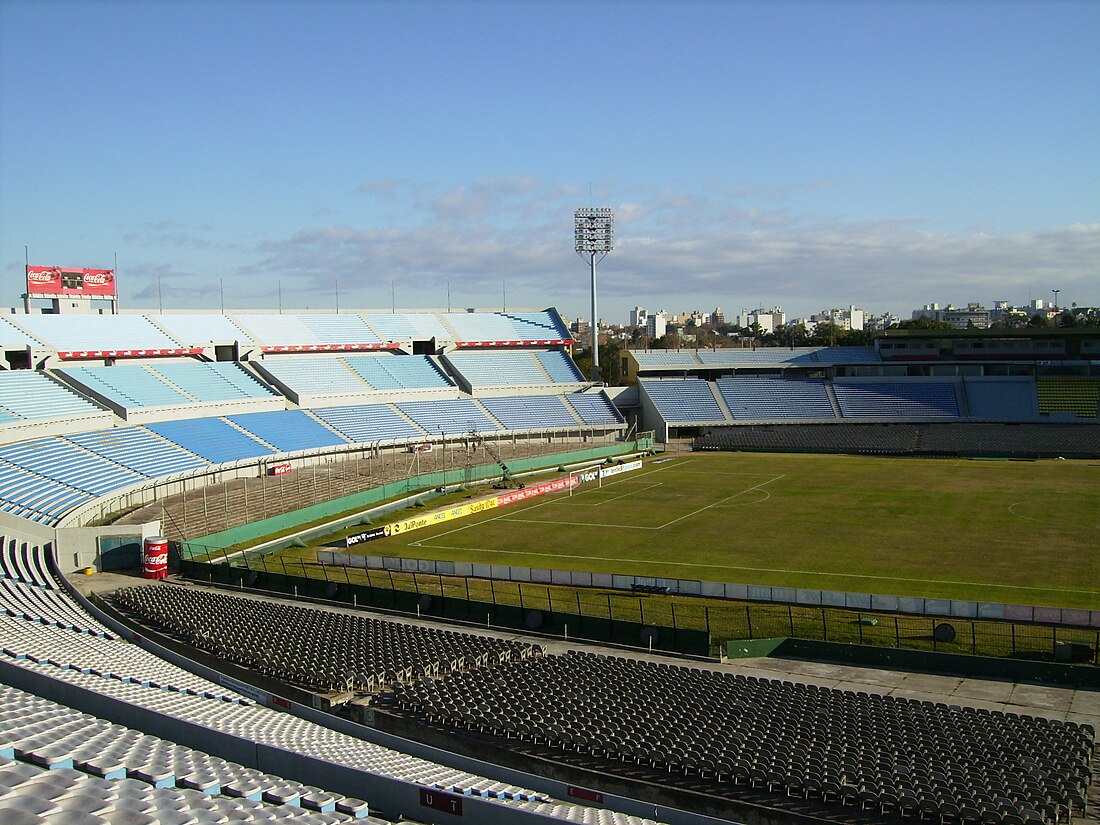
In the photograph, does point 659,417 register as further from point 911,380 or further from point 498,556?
point 498,556

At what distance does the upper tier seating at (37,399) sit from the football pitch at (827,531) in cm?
2319

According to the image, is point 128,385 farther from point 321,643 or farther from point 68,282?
point 321,643

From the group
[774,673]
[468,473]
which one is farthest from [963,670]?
[468,473]

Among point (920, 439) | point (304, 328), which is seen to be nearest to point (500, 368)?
point (304, 328)

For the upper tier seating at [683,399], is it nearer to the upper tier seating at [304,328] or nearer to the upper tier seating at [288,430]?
the upper tier seating at [304,328]

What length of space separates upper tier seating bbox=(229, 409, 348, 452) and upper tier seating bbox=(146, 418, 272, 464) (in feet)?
4.67

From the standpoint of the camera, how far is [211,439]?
62.3 metres

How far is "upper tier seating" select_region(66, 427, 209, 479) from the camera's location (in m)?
54.7

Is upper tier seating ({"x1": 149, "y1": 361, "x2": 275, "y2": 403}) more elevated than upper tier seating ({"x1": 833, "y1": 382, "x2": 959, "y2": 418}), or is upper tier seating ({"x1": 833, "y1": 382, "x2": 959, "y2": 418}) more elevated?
upper tier seating ({"x1": 149, "y1": 361, "x2": 275, "y2": 403})

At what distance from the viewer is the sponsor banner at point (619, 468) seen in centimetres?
6869

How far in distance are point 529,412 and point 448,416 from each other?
812 cm

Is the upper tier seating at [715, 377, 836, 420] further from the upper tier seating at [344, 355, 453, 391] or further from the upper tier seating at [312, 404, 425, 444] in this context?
the upper tier seating at [312, 404, 425, 444]

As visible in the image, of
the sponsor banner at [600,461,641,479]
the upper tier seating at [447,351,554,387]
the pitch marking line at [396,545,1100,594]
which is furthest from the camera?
the upper tier seating at [447,351,554,387]

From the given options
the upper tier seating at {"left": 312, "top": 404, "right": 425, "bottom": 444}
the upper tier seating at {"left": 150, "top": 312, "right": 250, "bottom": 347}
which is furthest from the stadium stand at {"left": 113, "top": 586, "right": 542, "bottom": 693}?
the upper tier seating at {"left": 150, "top": 312, "right": 250, "bottom": 347}
